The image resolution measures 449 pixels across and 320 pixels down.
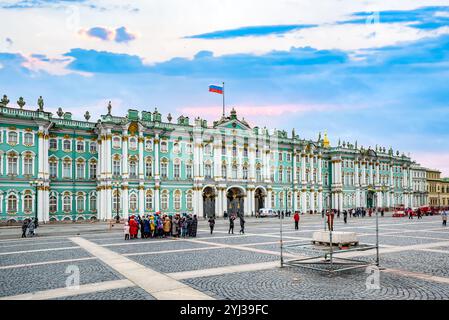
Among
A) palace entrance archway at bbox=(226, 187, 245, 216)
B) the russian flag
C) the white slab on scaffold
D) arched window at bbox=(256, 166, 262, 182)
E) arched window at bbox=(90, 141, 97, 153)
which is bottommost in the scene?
palace entrance archway at bbox=(226, 187, 245, 216)

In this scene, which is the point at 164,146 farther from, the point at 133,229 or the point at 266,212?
the point at 133,229

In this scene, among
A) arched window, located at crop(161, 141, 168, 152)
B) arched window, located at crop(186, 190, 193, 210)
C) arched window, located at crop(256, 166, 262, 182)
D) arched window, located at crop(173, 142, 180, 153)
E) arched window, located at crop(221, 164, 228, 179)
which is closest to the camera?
arched window, located at crop(161, 141, 168, 152)

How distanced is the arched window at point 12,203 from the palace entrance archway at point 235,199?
32605mm

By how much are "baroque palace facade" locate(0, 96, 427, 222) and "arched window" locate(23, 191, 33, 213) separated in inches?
4.6

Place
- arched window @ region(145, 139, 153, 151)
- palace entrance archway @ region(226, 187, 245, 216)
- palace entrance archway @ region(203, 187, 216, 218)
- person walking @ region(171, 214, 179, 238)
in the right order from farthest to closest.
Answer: palace entrance archway @ region(226, 187, 245, 216), palace entrance archway @ region(203, 187, 216, 218), arched window @ region(145, 139, 153, 151), person walking @ region(171, 214, 179, 238)

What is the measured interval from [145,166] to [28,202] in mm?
16642

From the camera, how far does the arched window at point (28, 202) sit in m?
53.0

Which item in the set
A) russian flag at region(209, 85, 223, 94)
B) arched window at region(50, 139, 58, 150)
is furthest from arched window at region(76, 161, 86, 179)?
russian flag at region(209, 85, 223, 94)

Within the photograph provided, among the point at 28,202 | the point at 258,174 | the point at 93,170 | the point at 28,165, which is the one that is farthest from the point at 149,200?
the point at 258,174

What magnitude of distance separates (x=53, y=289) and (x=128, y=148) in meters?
49.3

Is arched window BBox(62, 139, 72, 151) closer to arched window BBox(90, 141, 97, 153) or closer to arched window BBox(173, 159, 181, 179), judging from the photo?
arched window BBox(90, 141, 97, 153)

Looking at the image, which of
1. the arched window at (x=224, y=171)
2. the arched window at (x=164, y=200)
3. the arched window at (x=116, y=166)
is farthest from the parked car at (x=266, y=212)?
the arched window at (x=116, y=166)

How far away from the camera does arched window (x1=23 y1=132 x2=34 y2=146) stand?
53.3 meters

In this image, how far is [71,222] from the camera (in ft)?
180
